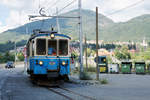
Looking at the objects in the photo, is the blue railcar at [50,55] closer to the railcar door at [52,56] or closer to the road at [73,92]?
the railcar door at [52,56]

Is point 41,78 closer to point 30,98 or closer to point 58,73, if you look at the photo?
point 58,73

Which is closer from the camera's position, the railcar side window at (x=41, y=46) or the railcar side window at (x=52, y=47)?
the railcar side window at (x=41, y=46)

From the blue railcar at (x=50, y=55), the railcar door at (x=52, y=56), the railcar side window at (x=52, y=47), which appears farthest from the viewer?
the railcar side window at (x=52, y=47)

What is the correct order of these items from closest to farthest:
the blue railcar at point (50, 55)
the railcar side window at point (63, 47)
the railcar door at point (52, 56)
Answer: the blue railcar at point (50, 55) < the railcar door at point (52, 56) < the railcar side window at point (63, 47)

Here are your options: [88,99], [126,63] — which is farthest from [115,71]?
[88,99]

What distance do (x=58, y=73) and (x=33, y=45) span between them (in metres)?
2.39

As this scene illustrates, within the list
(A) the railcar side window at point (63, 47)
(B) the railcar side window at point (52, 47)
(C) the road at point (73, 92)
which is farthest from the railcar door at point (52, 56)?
(C) the road at point (73, 92)

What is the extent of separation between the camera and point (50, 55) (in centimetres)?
1772

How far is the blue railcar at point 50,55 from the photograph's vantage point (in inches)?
683

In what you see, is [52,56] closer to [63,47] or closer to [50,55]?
[50,55]

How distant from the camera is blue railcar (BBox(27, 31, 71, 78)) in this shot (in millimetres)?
17344

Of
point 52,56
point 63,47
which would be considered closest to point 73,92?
point 52,56

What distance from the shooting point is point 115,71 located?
3831cm

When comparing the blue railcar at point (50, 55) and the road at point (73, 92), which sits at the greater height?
the blue railcar at point (50, 55)
